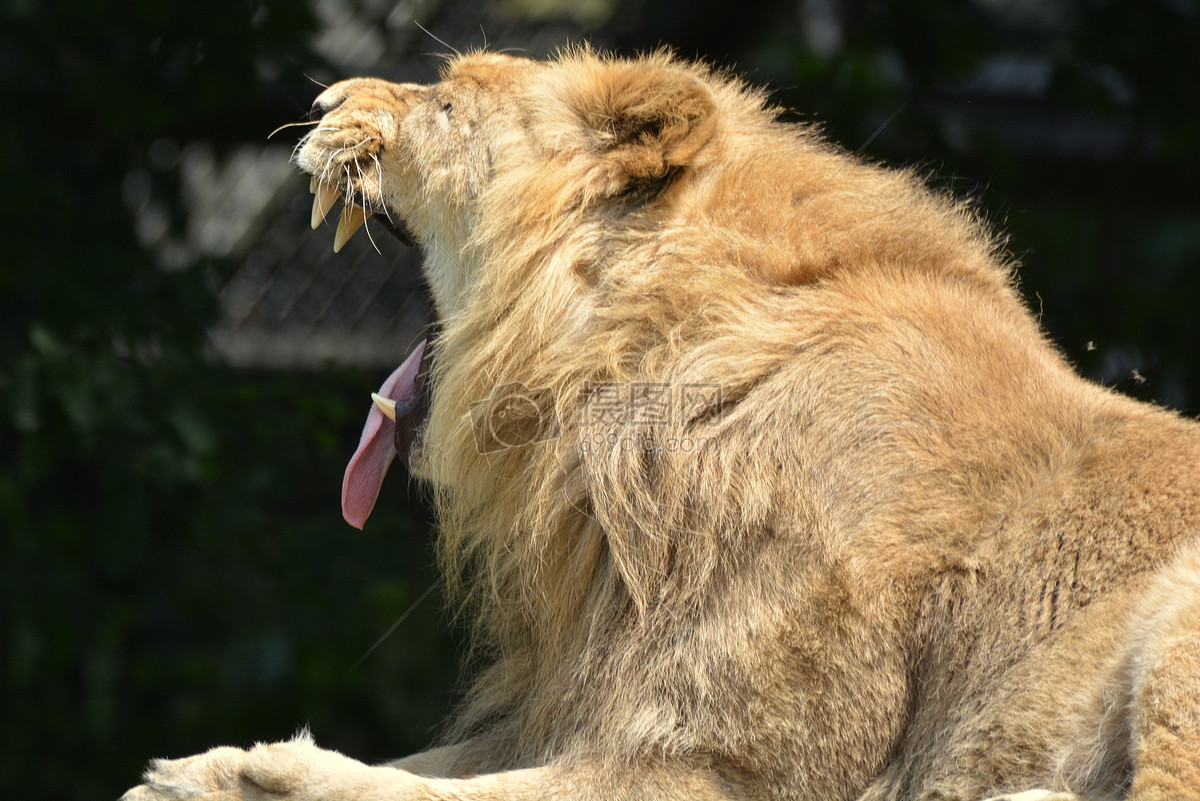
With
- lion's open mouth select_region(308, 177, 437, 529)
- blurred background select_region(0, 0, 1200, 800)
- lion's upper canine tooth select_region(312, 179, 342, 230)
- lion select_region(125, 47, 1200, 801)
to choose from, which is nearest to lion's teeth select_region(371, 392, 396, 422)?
lion's open mouth select_region(308, 177, 437, 529)

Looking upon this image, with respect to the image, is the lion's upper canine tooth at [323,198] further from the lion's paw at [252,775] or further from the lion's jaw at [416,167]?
the lion's paw at [252,775]

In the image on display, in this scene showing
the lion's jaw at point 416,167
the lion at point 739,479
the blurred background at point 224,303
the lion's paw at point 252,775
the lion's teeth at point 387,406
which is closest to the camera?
the lion at point 739,479

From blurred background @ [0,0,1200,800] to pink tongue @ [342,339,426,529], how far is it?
690 millimetres

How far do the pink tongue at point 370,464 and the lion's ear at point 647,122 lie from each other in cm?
75

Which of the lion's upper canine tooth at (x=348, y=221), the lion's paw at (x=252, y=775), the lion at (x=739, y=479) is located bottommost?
the lion's paw at (x=252, y=775)

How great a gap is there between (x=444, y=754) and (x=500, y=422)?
0.77 m

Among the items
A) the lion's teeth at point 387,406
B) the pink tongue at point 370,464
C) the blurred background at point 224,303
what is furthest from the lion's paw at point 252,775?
the blurred background at point 224,303

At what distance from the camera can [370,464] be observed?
2.89 m

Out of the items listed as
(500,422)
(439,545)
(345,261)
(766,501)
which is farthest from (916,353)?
(345,261)

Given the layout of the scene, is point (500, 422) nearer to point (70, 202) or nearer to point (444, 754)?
Result: point (444, 754)

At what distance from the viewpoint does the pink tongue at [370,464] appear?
284cm

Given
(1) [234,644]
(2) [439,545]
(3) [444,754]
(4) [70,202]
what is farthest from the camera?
(1) [234,644]

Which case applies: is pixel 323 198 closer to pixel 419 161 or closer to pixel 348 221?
pixel 348 221

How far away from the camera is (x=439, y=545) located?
2957 millimetres
